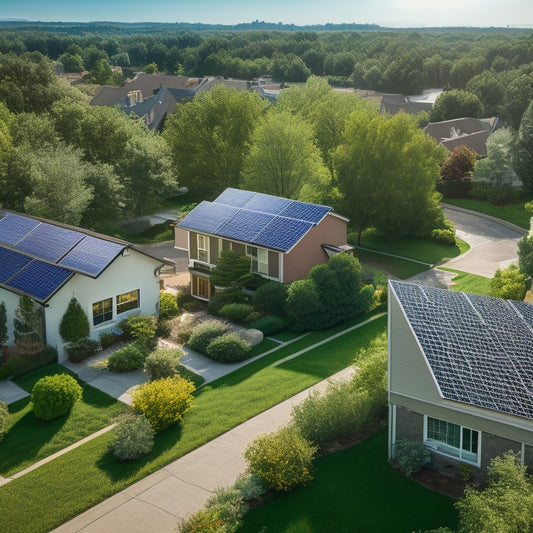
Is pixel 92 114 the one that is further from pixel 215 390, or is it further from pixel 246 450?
pixel 246 450

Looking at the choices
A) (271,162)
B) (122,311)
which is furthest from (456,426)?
(271,162)

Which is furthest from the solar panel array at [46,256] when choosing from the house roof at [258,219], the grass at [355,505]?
the grass at [355,505]

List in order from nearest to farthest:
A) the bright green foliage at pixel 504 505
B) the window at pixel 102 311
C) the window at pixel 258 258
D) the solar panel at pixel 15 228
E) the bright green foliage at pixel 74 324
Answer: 1. the bright green foliage at pixel 504 505
2. the bright green foliage at pixel 74 324
3. the window at pixel 102 311
4. the solar panel at pixel 15 228
5. the window at pixel 258 258

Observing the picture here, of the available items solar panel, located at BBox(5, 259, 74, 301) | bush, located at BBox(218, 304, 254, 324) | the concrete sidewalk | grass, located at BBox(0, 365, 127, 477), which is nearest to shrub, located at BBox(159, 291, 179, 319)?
bush, located at BBox(218, 304, 254, 324)

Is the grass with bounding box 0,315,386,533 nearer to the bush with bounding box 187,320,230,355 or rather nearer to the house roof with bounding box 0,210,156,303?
the bush with bounding box 187,320,230,355

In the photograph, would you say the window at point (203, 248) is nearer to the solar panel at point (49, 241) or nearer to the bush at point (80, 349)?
the solar panel at point (49, 241)

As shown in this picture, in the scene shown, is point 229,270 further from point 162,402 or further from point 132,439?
point 132,439
